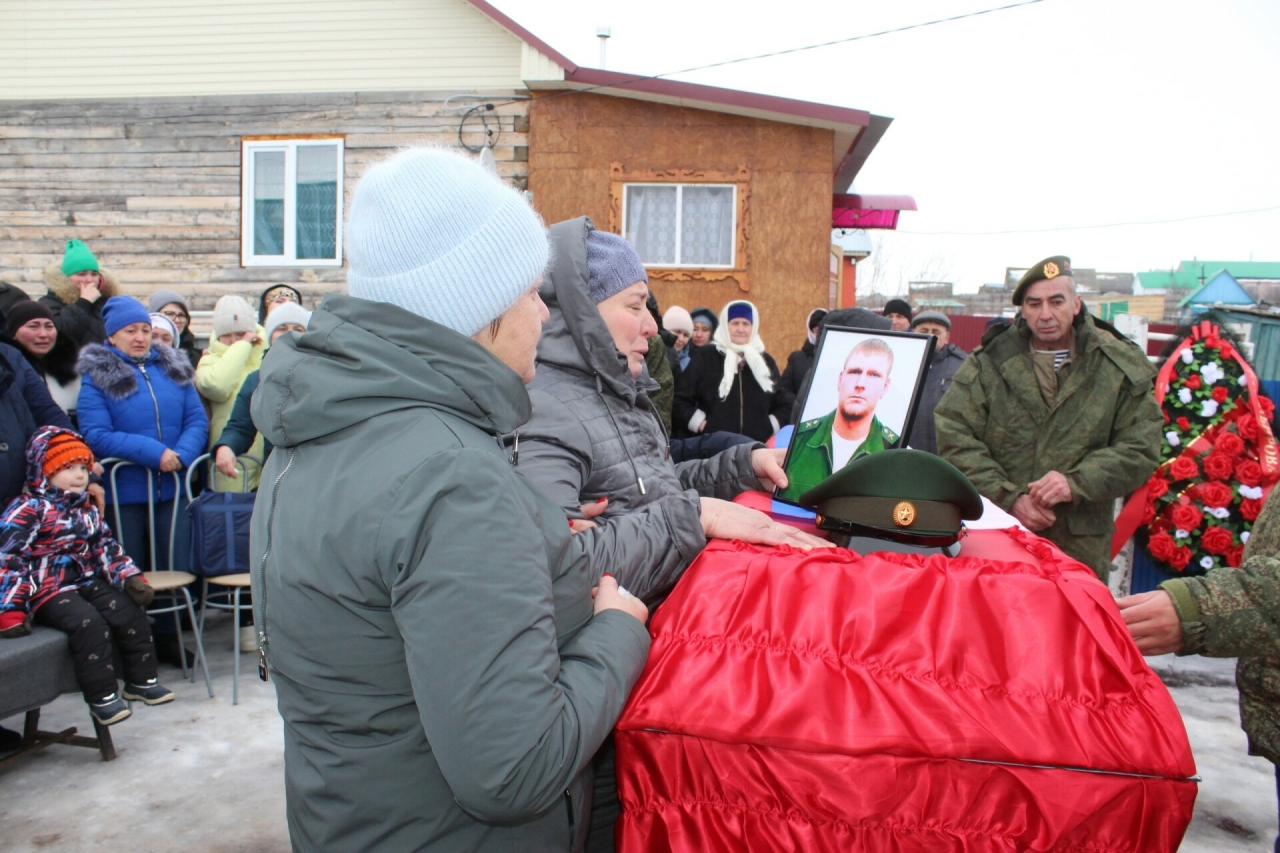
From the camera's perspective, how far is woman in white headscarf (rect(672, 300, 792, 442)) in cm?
709

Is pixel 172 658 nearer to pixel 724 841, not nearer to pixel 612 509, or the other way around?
pixel 612 509

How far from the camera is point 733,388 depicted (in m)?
7.13

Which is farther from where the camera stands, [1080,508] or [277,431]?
[1080,508]

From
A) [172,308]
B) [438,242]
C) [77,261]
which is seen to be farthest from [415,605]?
[77,261]

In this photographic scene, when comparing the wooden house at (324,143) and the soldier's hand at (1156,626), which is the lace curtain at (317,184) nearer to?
the wooden house at (324,143)

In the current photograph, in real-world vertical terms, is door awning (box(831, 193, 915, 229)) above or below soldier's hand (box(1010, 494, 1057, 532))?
above

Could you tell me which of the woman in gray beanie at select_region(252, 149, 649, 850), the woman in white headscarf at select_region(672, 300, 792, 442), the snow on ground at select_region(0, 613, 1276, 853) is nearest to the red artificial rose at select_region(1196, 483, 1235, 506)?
the snow on ground at select_region(0, 613, 1276, 853)

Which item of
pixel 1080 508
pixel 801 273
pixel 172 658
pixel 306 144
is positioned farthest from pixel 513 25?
pixel 1080 508

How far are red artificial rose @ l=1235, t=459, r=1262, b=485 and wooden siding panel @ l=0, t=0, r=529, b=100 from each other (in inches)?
329

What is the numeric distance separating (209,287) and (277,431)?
36.1ft

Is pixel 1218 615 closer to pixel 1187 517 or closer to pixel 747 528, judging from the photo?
pixel 747 528

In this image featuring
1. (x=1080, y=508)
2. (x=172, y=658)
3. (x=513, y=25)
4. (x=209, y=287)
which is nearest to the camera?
(x=1080, y=508)

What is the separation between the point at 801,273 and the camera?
10445 millimetres

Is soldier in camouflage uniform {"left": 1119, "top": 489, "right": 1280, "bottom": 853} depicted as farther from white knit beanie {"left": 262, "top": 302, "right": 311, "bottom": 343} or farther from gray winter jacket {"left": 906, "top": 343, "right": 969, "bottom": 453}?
white knit beanie {"left": 262, "top": 302, "right": 311, "bottom": 343}
